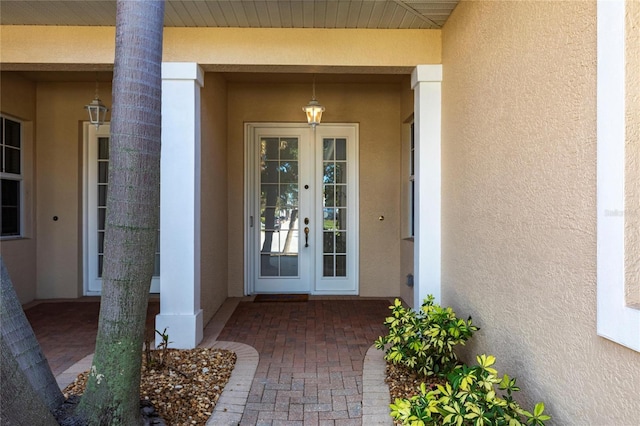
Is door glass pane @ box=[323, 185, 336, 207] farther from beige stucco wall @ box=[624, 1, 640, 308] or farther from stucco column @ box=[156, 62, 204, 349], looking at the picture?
beige stucco wall @ box=[624, 1, 640, 308]

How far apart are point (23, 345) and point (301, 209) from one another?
4.25m

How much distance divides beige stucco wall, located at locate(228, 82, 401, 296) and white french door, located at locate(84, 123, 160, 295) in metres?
1.90

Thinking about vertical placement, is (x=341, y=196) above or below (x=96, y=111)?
below

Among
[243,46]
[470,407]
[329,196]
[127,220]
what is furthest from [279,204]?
[470,407]

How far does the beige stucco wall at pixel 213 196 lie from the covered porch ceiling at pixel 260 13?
3.11 feet

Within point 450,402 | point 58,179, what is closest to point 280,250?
point 58,179

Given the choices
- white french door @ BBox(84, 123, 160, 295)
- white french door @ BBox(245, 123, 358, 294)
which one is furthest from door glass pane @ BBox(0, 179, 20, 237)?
white french door @ BBox(245, 123, 358, 294)

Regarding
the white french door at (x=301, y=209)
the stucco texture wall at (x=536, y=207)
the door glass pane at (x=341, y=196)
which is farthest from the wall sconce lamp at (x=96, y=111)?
the stucco texture wall at (x=536, y=207)

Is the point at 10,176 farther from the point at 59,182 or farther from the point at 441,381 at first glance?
the point at 441,381

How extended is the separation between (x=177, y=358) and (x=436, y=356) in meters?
2.20

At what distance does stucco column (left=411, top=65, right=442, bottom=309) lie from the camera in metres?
3.75

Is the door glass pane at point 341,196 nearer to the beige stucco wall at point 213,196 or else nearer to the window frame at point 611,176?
the beige stucco wall at point 213,196

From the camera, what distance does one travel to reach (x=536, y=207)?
2.10 metres

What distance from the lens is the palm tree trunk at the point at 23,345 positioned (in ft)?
5.78
